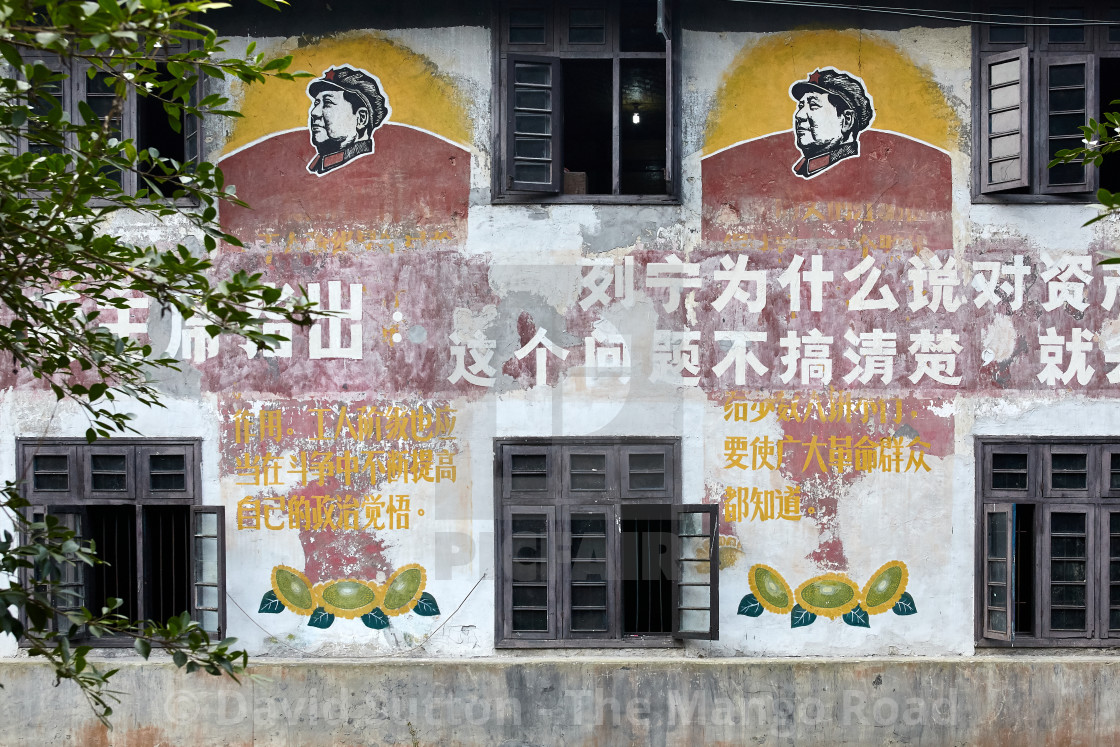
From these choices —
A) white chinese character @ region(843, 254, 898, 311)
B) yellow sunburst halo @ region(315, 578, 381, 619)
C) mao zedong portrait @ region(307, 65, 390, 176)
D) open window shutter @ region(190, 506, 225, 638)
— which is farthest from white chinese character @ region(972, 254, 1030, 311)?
open window shutter @ region(190, 506, 225, 638)

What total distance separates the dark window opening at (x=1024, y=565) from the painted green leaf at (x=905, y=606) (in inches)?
31.7

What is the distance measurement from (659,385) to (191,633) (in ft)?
13.1

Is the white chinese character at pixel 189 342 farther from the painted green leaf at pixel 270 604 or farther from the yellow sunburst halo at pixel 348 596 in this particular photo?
the yellow sunburst halo at pixel 348 596

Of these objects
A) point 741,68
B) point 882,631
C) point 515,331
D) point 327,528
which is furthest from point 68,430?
point 882,631

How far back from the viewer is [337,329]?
6.66 m

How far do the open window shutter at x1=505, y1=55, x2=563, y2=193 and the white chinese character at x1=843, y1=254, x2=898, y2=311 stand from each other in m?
2.18

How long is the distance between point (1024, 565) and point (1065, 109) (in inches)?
132

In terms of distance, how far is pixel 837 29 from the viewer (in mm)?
6695

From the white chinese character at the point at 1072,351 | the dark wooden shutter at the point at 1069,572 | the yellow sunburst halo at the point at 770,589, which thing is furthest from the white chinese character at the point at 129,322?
the dark wooden shutter at the point at 1069,572

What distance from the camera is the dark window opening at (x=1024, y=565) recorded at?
6864 mm

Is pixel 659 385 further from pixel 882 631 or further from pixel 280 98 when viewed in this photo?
pixel 280 98

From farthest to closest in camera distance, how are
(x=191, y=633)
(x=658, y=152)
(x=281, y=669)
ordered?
(x=658, y=152) < (x=281, y=669) < (x=191, y=633)

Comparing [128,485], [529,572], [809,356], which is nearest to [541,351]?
[529,572]

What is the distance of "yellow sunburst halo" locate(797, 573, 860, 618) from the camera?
6.64m
